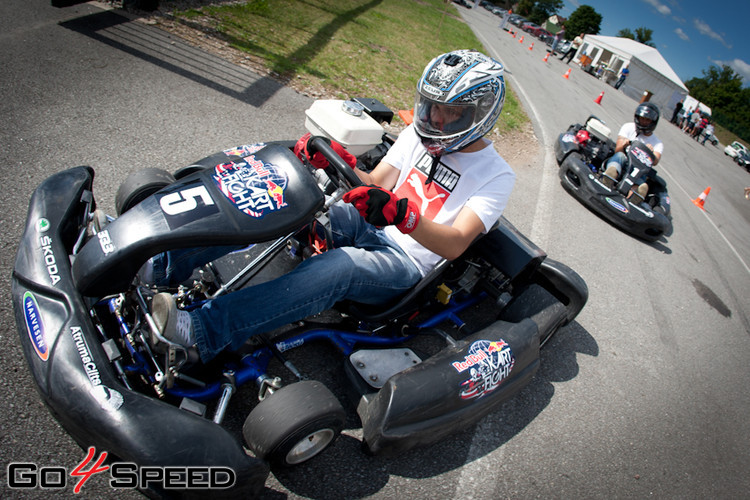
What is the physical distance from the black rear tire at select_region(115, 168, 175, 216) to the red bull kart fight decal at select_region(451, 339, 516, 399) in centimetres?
189

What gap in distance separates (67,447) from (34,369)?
448 millimetres

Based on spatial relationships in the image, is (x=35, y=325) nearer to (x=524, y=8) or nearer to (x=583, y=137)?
(x=583, y=137)

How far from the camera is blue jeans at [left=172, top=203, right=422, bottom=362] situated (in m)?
1.82

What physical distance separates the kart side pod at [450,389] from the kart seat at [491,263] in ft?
1.10

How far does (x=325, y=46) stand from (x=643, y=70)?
35.0 meters

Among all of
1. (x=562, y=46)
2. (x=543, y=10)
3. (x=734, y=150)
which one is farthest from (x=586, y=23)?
(x=734, y=150)

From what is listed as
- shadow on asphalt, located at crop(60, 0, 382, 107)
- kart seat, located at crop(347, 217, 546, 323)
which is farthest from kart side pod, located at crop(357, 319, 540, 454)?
shadow on asphalt, located at crop(60, 0, 382, 107)

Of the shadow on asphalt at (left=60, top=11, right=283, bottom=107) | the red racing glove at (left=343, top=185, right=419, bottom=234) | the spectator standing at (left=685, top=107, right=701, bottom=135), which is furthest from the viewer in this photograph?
the spectator standing at (left=685, top=107, right=701, bottom=135)

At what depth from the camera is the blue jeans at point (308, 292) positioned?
182cm

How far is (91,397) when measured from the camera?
139cm

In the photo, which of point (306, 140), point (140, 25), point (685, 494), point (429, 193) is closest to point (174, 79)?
point (140, 25)

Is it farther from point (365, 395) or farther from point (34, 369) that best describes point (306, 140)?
point (34, 369)

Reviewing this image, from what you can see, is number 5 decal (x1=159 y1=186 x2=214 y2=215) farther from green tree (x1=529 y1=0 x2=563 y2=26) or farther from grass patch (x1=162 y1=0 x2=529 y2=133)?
green tree (x1=529 y1=0 x2=563 y2=26)

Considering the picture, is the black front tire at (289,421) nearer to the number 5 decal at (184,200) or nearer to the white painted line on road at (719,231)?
the number 5 decal at (184,200)
